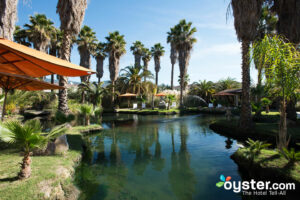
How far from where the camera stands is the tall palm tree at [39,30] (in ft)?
69.1

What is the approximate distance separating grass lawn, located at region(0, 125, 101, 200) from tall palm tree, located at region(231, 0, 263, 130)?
361 inches

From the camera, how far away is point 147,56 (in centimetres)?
4194

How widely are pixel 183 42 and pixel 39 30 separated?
68.0 ft

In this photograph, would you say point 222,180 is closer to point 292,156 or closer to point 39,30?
point 292,156

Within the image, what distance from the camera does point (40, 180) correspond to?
3.38 m

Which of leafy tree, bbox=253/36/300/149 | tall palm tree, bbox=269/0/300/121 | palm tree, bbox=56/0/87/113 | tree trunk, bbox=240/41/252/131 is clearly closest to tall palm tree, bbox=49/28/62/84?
palm tree, bbox=56/0/87/113

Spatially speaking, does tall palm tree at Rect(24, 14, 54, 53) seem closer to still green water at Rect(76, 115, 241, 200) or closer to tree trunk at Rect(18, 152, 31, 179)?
still green water at Rect(76, 115, 241, 200)

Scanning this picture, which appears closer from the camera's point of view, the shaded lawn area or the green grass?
the green grass

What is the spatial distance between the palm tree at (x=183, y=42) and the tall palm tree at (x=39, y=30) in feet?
62.1

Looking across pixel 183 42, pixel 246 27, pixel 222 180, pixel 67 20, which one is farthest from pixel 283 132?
pixel 183 42

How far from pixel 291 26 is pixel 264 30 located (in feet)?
29.7

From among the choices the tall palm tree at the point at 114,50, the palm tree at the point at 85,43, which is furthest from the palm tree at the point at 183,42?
the palm tree at the point at 85,43

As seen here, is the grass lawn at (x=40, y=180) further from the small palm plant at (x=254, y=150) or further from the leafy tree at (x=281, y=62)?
the leafy tree at (x=281, y=62)

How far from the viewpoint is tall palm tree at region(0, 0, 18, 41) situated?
20.3ft
